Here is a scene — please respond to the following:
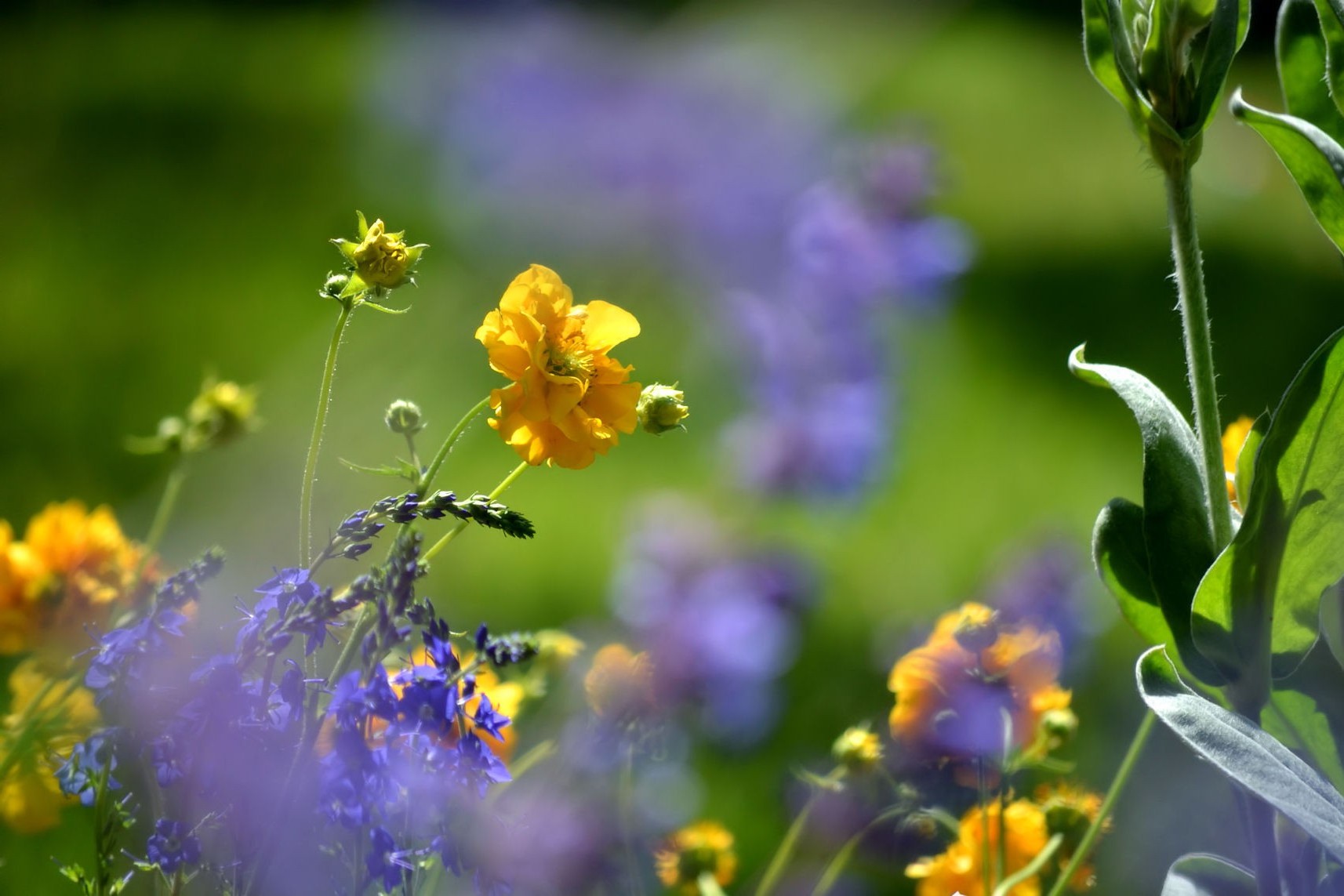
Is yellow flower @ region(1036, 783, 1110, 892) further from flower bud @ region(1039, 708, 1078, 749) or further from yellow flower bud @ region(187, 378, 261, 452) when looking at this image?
yellow flower bud @ region(187, 378, 261, 452)

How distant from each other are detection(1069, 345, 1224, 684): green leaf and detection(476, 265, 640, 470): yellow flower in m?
0.16

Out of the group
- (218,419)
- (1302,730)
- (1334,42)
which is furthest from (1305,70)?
(218,419)

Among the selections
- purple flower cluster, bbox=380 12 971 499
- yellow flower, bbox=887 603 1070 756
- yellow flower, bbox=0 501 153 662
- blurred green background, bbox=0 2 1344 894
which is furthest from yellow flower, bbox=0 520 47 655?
purple flower cluster, bbox=380 12 971 499

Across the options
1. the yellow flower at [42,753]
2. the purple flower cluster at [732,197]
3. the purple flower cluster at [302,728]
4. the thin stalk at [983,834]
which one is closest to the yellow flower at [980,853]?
the thin stalk at [983,834]

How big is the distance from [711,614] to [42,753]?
11.3 inches

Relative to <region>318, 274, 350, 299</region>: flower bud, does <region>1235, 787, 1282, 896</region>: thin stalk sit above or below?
below

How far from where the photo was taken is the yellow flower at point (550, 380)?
0.37 m

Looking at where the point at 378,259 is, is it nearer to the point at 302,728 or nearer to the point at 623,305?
the point at 302,728

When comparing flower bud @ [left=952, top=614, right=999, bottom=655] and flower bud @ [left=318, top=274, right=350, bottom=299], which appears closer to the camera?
flower bud @ [left=318, top=274, right=350, bottom=299]

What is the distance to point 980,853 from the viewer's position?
0.48 meters

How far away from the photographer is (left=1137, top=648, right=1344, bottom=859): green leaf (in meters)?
0.34

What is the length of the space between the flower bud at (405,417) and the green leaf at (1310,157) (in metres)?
0.26

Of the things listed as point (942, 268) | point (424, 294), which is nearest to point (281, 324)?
point (424, 294)

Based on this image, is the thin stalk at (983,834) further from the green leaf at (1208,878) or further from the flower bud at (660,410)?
the flower bud at (660,410)
